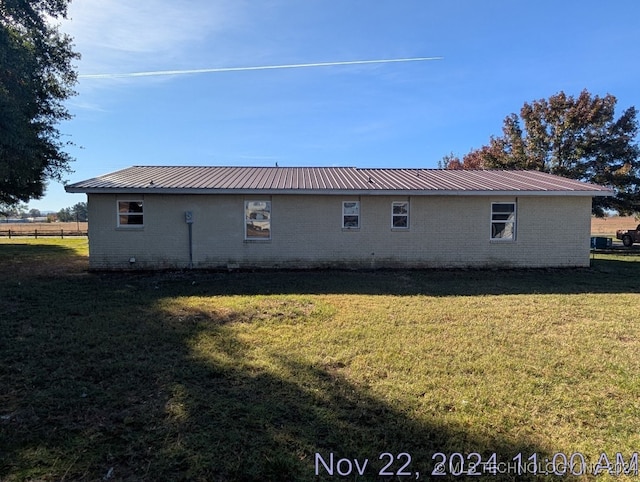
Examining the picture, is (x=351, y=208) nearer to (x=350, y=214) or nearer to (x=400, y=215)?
(x=350, y=214)

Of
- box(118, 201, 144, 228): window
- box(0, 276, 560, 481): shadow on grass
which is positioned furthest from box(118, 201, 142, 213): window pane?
box(0, 276, 560, 481): shadow on grass

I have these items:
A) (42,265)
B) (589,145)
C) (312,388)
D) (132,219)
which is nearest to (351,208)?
(132,219)

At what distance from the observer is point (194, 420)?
3.34 m

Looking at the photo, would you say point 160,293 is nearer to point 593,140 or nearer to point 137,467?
point 137,467

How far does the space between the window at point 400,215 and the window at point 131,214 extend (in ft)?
26.2

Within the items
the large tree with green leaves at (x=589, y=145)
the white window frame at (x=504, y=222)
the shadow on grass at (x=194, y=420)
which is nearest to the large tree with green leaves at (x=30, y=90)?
the shadow on grass at (x=194, y=420)

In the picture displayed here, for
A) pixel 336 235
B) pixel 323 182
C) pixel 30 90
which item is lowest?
pixel 336 235

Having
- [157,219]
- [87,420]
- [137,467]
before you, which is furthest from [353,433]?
[157,219]

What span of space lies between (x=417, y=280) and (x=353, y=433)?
8018mm

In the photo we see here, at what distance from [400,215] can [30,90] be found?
487 inches

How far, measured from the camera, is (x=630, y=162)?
73.8 ft

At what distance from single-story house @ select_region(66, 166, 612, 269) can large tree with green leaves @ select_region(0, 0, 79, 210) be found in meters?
2.25

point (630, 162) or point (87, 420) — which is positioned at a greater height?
point (630, 162)

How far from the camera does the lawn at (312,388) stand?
2.85 metres
